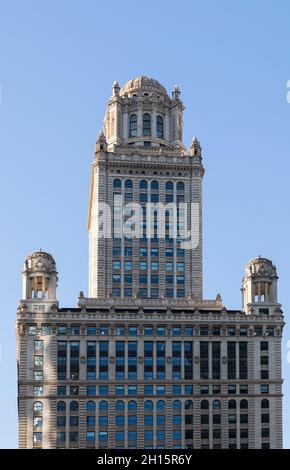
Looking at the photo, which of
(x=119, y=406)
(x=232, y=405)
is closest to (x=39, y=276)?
(x=119, y=406)

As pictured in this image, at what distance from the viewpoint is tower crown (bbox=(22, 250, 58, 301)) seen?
18375cm

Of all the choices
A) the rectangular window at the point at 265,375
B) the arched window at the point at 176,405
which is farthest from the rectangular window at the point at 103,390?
the rectangular window at the point at 265,375

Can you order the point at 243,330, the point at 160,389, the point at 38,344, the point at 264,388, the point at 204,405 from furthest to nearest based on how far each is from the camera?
the point at 243,330, the point at 264,388, the point at 38,344, the point at 160,389, the point at 204,405

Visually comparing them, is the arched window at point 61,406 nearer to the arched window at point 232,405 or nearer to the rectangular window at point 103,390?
the rectangular window at point 103,390

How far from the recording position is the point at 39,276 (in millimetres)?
184750

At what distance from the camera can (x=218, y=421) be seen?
17338cm

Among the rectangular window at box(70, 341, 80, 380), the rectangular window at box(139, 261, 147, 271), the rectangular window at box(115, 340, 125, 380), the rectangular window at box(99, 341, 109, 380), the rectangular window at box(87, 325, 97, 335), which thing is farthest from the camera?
the rectangular window at box(139, 261, 147, 271)

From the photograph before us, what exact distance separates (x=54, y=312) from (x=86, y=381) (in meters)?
11.5

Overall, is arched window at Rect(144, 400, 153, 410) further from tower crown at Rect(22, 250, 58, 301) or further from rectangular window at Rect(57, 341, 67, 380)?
tower crown at Rect(22, 250, 58, 301)

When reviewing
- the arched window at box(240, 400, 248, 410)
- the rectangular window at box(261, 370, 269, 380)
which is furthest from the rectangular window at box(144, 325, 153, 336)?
the rectangular window at box(261, 370, 269, 380)

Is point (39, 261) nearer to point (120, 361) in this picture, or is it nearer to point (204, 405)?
point (120, 361)
